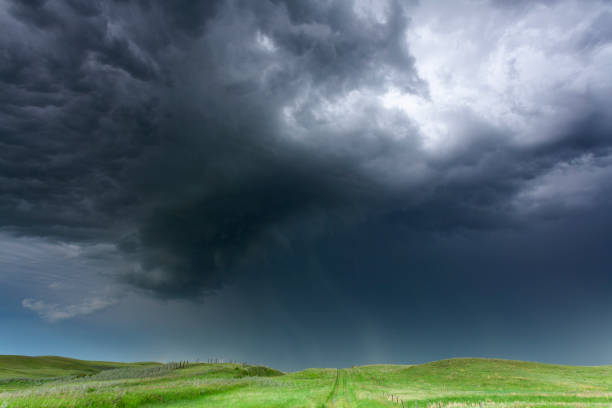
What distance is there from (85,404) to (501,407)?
3758 centimetres

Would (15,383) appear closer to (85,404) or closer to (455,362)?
(85,404)

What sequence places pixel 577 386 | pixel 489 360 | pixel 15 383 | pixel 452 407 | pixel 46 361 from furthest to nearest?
pixel 46 361, pixel 489 360, pixel 15 383, pixel 577 386, pixel 452 407

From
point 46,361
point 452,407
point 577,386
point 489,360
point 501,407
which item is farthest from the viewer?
point 46,361

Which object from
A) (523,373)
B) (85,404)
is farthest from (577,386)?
(85,404)

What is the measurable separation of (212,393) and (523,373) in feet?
236

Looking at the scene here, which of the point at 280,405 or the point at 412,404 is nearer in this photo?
the point at 280,405

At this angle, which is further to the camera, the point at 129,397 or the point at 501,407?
the point at 129,397

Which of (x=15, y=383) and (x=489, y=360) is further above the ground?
(x=489, y=360)

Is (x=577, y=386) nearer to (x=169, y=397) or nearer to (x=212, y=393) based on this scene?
(x=212, y=393)

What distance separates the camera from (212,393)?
1779 inches

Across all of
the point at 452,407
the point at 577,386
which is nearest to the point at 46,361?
the point at 452,407

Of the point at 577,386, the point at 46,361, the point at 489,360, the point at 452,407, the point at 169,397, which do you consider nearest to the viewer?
the point at 452,407

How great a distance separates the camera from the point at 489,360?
102688 mm

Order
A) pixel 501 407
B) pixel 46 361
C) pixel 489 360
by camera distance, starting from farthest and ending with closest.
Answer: pixel 46 361 → pixel 489 360 → pixel 501 407
